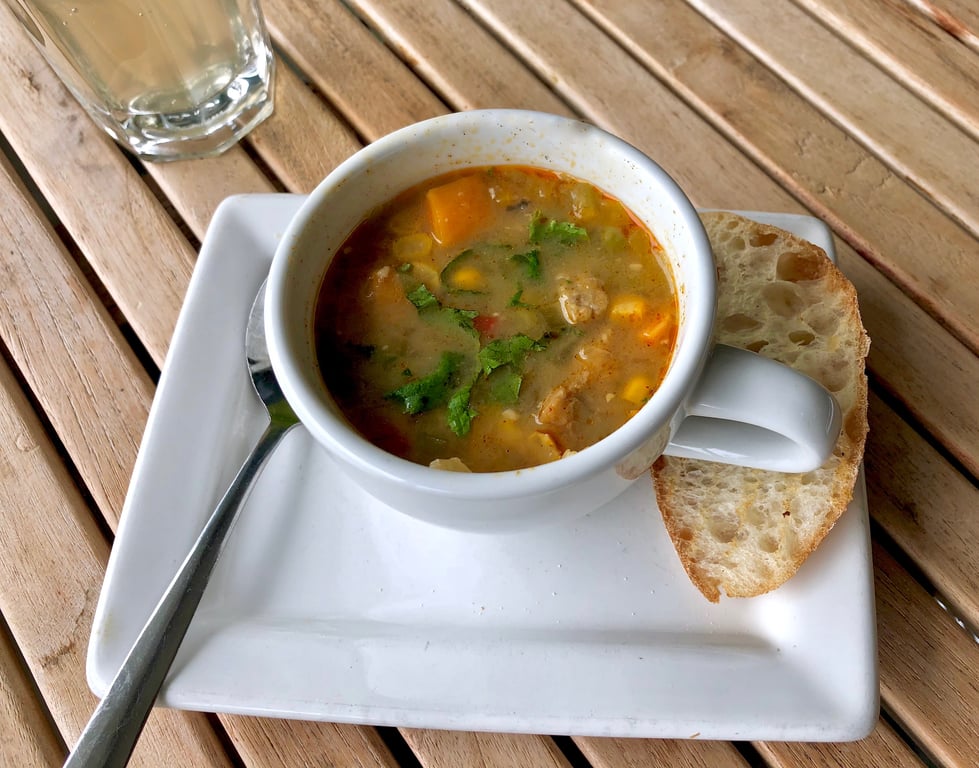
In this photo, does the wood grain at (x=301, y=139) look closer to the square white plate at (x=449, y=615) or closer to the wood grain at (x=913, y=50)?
the square white plate at (x=449, y=615)

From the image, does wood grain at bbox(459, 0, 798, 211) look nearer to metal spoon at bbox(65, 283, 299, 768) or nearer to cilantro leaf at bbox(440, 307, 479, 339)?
cilantro leaf at bbox(440, 307, 479, 339)

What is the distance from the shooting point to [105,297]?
1.72 metres

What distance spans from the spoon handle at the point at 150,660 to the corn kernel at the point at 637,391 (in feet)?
1.98

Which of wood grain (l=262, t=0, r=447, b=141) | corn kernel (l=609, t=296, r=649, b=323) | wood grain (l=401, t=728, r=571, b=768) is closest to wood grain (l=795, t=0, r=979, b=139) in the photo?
wood grain (l=262, t=0, r=447, b=141)

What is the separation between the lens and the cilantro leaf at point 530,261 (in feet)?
4.03

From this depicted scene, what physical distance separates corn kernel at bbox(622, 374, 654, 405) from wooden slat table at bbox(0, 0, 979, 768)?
50cm

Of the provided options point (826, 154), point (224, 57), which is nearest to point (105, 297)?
point (224, 57)

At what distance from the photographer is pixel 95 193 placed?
5.97ft

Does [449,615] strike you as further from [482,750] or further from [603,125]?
[603,125]

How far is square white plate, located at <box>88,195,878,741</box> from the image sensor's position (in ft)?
3.55

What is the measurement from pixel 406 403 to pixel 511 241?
1.04 feet

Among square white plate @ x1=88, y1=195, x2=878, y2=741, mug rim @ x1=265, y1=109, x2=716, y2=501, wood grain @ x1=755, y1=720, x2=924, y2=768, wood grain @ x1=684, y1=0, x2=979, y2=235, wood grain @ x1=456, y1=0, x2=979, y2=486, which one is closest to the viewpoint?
mug rim @ x1=265, y1=109, x2=716, y2=501

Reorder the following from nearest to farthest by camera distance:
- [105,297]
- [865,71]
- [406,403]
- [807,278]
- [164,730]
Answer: [406,403]
[164,730]
[807,278]
[105,297]
[865,71]

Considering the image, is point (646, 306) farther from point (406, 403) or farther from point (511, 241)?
point (406, 403)
